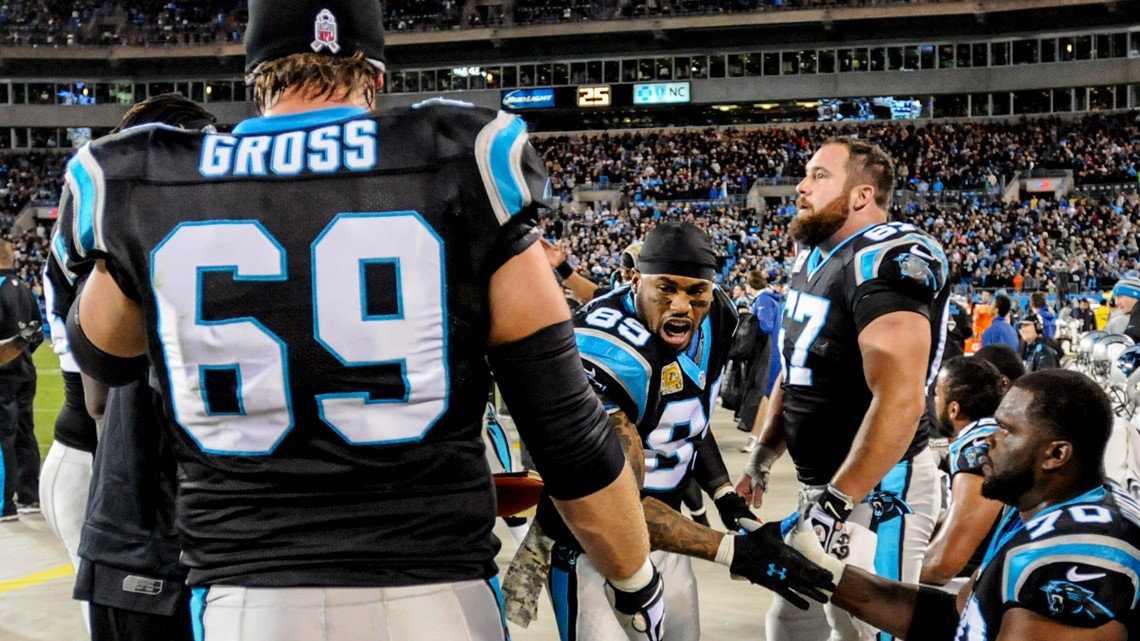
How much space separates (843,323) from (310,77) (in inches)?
98.6

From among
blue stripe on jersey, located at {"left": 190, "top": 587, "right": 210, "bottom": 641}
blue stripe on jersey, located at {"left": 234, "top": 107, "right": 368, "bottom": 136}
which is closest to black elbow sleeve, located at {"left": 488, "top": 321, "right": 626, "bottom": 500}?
blue stripe on jersey, located at {"left": 234, "top": 107, "right": 368, "bottom": 136}

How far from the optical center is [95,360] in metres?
1.93

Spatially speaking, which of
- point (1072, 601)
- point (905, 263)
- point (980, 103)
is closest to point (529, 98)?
point (980, 103)

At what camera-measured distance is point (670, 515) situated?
3240 mm

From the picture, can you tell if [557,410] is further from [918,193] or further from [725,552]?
[918,193]

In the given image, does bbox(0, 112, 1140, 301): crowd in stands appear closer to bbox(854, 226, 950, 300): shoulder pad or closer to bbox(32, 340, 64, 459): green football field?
bbox(32, 340, 64, 459): green football field

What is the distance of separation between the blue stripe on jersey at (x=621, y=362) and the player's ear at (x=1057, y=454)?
1.26 m

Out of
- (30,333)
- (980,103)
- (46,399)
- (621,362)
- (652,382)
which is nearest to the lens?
(621,362)

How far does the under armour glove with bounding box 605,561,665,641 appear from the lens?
202 cm

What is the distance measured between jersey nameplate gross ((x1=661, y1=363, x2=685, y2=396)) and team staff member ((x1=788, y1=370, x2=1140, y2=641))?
33.4 inches

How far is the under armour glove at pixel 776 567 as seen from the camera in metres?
3.17

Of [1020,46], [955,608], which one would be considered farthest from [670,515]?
[1020,46]

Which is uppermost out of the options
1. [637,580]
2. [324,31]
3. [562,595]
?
[324,31]

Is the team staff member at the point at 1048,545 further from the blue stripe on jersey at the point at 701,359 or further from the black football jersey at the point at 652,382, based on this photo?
the blue stripe on jersey at the point at 701,359
